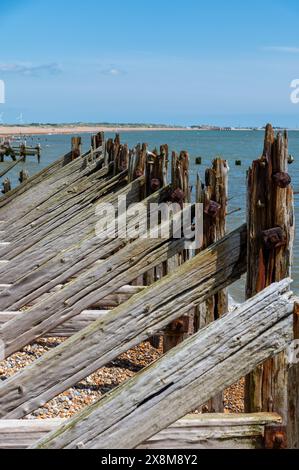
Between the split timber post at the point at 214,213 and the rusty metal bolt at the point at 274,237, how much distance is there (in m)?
1.60

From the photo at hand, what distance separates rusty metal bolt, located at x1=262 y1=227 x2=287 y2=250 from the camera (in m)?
3.61

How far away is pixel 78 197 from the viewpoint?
9.87 m

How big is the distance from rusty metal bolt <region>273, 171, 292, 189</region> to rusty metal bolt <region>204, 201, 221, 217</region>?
1.61 meters

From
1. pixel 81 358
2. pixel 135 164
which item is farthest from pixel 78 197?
pixel 81 358

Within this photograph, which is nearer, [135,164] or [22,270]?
[22,270]

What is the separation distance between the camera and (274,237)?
3607mm

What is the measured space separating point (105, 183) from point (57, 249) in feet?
10.2

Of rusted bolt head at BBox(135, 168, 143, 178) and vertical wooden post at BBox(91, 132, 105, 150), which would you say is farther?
vertical wooden post at BBox(91, 132, 105, 150)

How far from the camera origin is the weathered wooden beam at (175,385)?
2.66 meters

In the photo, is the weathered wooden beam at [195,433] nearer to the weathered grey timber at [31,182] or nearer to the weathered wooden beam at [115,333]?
the weathered wooden beam at [115,333]

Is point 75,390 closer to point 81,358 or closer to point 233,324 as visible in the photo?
point 81,358

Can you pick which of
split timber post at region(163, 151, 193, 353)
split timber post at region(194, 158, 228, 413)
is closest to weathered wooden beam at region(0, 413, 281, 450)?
split timber post at region(194, 158, 228, 413)

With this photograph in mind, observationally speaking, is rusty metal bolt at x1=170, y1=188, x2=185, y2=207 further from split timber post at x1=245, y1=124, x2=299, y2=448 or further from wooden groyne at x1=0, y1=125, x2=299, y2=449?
split timber post at x1=245, y1=124, x2=299, y2=448

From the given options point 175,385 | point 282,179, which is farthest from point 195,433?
point 282,179
